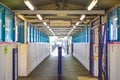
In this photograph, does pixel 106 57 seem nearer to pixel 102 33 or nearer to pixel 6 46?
pixel 102 33

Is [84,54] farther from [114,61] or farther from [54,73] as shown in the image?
[114,61]

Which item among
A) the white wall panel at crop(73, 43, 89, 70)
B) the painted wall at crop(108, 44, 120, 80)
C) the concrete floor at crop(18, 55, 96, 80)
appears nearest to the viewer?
the painted wall at crop(108, 44, 120, 80)

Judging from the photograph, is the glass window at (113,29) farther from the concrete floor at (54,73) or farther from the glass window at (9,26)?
the glass window at (9,26)

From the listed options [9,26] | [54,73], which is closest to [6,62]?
[9,26]

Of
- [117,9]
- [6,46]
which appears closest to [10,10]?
[6,46]

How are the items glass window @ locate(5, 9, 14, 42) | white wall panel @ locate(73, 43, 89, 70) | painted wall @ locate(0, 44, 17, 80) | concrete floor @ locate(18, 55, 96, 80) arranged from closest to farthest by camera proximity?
painted wall @ locate(0, 44, 17, 80), glass window @ locate(5, 9, 14, 42), concrete floor @ locate(18, 55, 96, 80), white wall panel @ locate(73, 43, 89, 70)

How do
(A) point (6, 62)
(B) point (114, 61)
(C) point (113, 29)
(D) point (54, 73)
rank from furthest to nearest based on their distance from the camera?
(D) point (54, 73)
(C) point (113, 29)
(B) point (114, 61)
(A) point (6, 62)

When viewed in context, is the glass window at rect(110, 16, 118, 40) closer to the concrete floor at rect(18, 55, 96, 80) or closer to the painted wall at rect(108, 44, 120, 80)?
the painted wall at rect(108, 44, 120, 80)

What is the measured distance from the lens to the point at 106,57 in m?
8.88

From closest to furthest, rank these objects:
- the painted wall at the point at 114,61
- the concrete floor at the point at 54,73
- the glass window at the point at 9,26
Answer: the painted wall at the point at 114,61
the glass window at the point at 9,26
the concrete floor at the point at 54,73

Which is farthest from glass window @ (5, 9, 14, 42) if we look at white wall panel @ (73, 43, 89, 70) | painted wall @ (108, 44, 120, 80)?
white wall panel @ (73, 43, 89, 70)

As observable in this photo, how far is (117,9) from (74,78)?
14.2ft

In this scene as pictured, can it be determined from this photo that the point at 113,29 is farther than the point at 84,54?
No

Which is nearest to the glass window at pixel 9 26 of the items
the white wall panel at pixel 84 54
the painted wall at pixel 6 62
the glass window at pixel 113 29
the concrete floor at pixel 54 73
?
the painted wall at pixel 6 62
